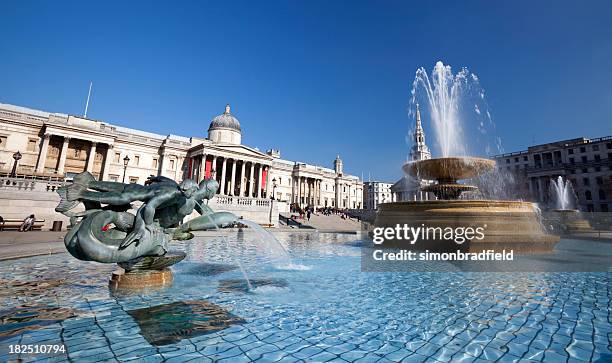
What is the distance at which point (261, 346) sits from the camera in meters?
3.09

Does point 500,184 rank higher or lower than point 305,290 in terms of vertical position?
Answer: higher

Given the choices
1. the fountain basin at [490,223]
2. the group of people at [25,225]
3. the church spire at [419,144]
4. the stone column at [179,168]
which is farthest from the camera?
the church spire at [419,144]

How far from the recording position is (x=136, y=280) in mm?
5137

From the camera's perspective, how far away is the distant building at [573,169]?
52594 mm

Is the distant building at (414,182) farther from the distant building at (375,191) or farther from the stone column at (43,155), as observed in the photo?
the stone column at (43,155)

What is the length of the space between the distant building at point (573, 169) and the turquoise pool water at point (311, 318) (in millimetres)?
65467

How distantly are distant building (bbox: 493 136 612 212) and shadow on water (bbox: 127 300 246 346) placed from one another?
69.5 m

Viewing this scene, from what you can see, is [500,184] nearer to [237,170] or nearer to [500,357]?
[237,170]

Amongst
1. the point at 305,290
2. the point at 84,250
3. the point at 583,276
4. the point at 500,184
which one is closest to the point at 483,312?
the point at 305,290

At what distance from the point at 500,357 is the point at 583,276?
248 inches

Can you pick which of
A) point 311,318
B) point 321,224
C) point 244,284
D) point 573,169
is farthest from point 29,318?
point 573,169

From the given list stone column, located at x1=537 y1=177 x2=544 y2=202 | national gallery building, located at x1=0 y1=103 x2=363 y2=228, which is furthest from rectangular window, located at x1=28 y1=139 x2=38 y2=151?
stone column, located at x1=537 y1=177 x2=544 y2=202

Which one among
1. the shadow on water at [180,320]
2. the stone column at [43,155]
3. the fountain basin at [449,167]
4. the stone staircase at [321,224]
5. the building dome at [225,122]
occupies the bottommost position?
the shadow on water at [180,320]

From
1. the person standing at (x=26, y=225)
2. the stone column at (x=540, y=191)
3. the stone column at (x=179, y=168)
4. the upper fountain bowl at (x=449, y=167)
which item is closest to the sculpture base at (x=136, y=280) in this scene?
the upper fountain bowl at (x=449, y=167)
